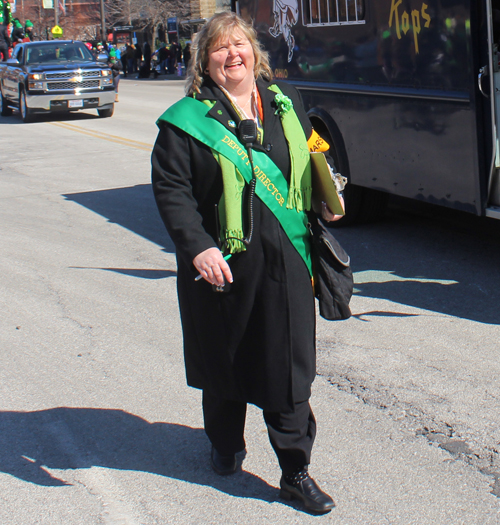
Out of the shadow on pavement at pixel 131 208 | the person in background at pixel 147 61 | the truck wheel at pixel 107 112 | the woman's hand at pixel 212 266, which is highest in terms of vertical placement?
the person in background at pixel 147 61

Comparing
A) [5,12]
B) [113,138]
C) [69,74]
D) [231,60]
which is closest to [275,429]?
[231,60]

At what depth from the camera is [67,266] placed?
22.5 feet

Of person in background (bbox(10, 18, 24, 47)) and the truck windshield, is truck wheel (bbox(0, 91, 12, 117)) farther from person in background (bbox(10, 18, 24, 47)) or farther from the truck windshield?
person in background (bbox(10, 18, 24, 47))

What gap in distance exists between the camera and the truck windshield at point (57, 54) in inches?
755

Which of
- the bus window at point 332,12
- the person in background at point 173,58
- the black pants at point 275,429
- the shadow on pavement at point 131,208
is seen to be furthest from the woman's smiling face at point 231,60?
the person in background at point 173,58

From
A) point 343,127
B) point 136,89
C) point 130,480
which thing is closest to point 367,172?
point 343,127

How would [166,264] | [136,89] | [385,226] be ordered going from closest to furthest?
[166,264] < [385,226] < [136,89]

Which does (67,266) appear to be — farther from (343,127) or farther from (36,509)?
(36,509)

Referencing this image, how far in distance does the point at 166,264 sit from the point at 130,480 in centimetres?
351

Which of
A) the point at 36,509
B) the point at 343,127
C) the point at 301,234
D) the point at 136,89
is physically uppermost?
the point at 136,89

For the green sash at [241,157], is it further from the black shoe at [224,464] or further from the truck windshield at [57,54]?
the truck windshield at [57,54]

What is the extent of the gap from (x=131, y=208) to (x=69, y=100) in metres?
10.4

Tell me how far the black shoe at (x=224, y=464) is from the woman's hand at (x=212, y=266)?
91cm

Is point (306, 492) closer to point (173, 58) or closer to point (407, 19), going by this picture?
point (407, 19)
